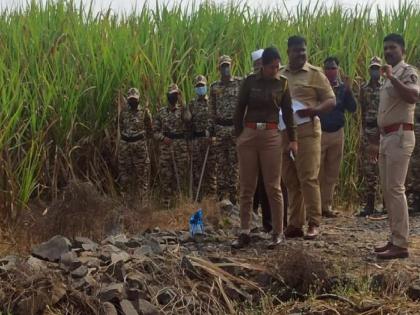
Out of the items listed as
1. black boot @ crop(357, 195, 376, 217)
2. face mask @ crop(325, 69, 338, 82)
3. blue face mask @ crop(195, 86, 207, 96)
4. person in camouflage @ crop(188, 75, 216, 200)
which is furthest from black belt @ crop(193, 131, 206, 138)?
black boot @ crop(357, 195, 376, 217)

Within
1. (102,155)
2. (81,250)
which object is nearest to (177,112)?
(102,155)

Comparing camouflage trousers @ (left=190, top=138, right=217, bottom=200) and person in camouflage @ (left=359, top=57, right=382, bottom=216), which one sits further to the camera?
camouflage trousers @ (left=190, top=138, right=217, bottom=200)

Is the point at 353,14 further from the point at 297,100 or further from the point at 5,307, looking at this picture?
the point at 5,307

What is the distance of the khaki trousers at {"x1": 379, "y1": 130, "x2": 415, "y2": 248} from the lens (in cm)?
525

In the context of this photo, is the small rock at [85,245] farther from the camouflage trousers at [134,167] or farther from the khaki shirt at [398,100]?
the camouflage trousers at [134,167]

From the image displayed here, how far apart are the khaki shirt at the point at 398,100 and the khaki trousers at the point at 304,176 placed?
0.90 m

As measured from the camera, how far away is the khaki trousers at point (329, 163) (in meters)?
7.70

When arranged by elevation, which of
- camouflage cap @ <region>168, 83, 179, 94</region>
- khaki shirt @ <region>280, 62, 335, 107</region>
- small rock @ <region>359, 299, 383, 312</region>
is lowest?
small rock @ <region>359, 299, 383, 312</region>

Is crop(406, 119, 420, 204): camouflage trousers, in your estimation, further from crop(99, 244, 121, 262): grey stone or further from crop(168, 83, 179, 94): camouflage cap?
crop(99, 244, 121, 262): grey stone

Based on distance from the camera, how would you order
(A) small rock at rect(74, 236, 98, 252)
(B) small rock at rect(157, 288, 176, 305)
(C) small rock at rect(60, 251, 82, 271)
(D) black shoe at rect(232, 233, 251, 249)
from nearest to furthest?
(B) small rock at rect(157, 288, 176, 305), (C) small rock at rect(60, 251, 82, 271), (A) small rock at rect(74, 236, 98, 252), (D) black shoe at rect(232, 233, 251, 249)

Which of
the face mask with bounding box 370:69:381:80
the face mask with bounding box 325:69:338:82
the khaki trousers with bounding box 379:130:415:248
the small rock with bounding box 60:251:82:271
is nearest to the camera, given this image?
the small rock with bounding box 60:251:82:271

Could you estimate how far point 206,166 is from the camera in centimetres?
854

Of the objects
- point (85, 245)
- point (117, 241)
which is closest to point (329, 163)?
point (117, 241)

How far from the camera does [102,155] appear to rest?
8.60 m
